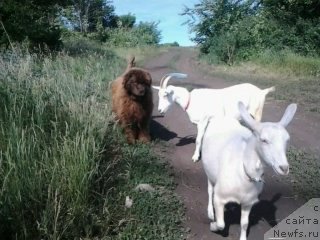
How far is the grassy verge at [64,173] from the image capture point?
4.24 metres

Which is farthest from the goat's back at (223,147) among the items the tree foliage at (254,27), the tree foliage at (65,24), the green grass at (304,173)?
the tree foliage at (254,27)

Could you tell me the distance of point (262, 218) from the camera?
5168 millimetres

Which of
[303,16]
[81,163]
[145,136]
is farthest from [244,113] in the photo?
[303,16]

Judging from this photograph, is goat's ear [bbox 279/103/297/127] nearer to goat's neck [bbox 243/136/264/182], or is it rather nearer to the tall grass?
goat's neck [bbox 243/136/264/182]

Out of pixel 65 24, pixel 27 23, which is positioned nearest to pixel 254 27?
pixel 27 23

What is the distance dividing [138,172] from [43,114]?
1.66m

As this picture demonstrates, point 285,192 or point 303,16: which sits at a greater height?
point 303,16

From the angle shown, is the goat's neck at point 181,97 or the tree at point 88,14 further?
the tree at point 88,14

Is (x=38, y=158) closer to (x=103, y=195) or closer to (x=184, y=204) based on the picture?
(x=103, y=195)

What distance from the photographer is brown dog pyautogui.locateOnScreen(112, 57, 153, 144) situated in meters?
7.63

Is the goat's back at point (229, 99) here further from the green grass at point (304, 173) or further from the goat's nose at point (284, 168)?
the goat's nose at point (284, 168)

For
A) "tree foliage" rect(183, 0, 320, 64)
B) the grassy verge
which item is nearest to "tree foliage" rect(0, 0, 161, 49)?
the grassy verge

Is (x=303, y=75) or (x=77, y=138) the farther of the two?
(x=303, y=75)

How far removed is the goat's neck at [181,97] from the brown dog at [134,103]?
0.52 metres
